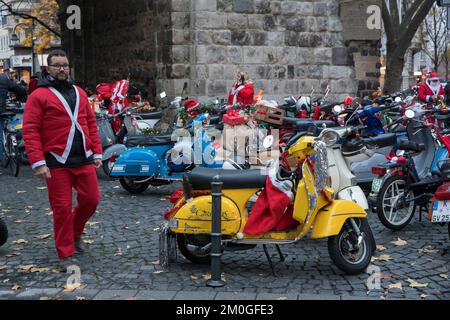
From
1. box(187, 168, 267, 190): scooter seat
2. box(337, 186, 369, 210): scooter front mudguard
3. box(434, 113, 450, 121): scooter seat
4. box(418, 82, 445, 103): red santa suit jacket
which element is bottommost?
box(337, 186, 369, 210): scooter front mudguard

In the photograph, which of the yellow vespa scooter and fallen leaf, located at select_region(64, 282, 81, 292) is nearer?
fallen leaf, located at select_region(64, 282, 81, 292)

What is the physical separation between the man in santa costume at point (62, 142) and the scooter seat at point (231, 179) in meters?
1.08

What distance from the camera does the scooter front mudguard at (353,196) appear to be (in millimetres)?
6146

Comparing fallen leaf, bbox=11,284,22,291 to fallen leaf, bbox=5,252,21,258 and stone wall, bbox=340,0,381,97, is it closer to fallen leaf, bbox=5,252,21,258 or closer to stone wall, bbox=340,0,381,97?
fallen leaf, bbox=5,252,21,258

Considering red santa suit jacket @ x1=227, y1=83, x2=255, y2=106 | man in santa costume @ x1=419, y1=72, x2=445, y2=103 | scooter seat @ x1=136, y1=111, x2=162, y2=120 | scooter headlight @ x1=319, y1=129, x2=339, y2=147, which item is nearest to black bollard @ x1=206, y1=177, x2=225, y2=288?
scooter headlight @ x1=319, y1=129, x2=339, y2=147

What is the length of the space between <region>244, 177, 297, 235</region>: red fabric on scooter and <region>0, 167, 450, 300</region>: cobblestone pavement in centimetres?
45

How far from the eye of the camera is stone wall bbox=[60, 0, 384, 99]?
1461 cm

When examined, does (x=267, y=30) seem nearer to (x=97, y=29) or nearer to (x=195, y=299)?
(x=97, y=29)

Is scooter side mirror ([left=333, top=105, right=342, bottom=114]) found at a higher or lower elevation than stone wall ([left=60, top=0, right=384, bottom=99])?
lower

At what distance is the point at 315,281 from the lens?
558 centimetres

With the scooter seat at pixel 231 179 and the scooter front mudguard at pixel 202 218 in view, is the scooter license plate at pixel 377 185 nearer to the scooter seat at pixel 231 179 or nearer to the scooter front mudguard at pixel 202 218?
the scooter seat at pixel 231 179

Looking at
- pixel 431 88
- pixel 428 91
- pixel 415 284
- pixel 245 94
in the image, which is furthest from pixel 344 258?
pixel 431 88

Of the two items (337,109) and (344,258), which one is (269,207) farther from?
(337,109)

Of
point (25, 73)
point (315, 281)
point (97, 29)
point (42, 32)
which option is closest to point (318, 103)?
point (315, 281)
